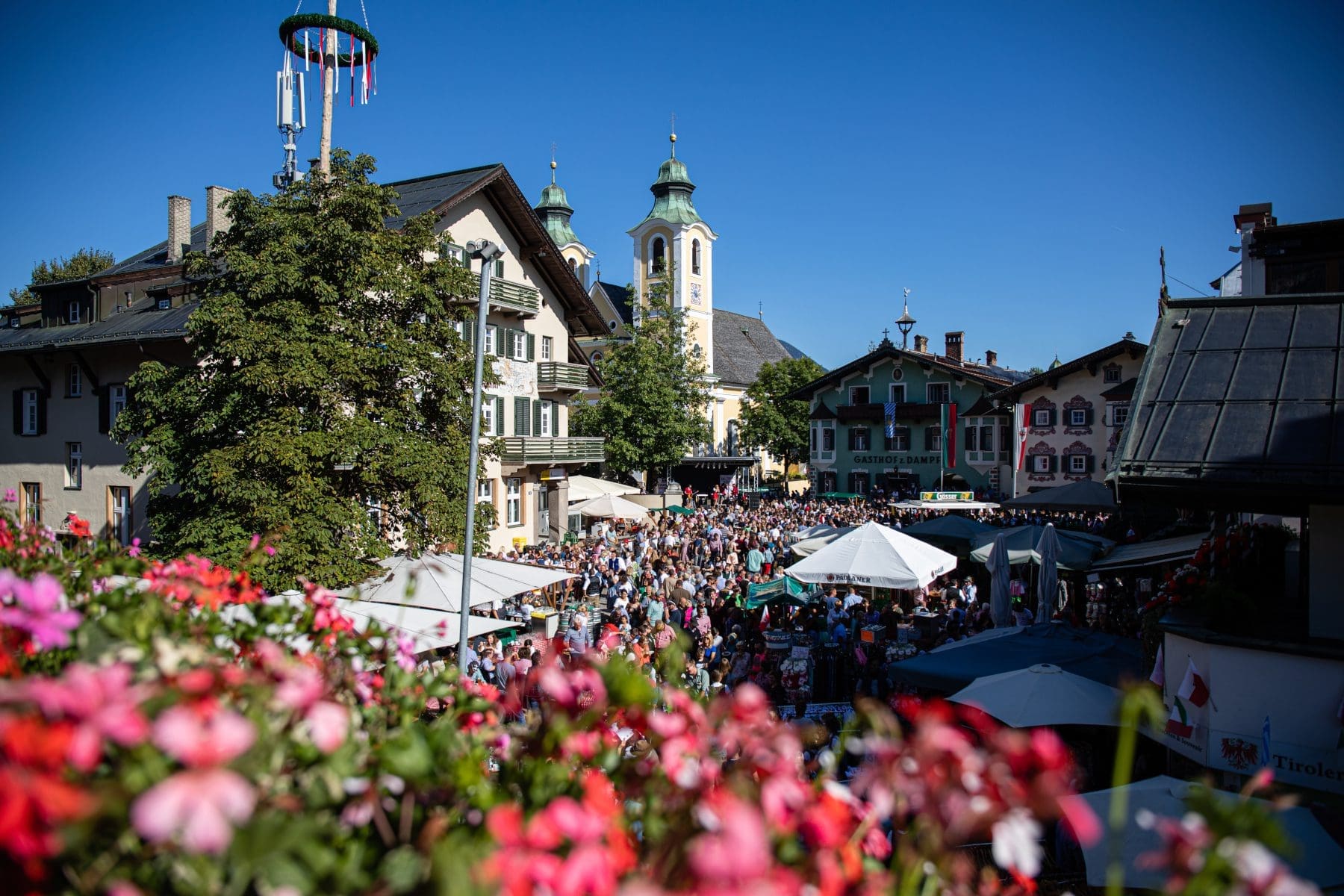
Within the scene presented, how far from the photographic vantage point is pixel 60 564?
4.19 metres

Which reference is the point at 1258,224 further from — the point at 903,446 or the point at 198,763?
the point at 903,446

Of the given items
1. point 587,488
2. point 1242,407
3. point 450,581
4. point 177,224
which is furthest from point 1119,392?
point 177,224

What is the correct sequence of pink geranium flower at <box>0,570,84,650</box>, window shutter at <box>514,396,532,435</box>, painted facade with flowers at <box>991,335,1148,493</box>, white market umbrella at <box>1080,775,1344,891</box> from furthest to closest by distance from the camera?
painted facade with flowers at <box>991,335,1148,493</box> < window shutter at <box>514,396,532,435</box> < white market umbrella at <box>1080,775,1344,891</box> < pink geranium flower at <box>0,570,84,650</box>

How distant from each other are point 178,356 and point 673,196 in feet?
169

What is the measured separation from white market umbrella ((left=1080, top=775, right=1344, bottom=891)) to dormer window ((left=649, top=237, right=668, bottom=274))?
6476 centimetres

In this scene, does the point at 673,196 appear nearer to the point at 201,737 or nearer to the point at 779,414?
the point at 779,414

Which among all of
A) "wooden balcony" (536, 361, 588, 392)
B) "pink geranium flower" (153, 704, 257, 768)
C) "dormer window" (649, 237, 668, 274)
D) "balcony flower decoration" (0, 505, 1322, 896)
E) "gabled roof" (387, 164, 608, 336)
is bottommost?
"balcony flower decoration" (0, 505, 1322, 896)

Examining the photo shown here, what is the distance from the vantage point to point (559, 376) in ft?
106

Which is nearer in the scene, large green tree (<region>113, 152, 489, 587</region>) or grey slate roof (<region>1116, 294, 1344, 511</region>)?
grey slate roof (<region>1116, 294, 1344, 511</region>)

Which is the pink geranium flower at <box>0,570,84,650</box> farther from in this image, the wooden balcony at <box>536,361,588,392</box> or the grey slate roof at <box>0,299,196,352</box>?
the wooden balcony at <box>536,361,588,392</box>

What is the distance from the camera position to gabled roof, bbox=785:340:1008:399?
5062 cm

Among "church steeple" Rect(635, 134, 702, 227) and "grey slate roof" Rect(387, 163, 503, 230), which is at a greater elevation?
"church steeple" Rect(635, 134, 702, 227)

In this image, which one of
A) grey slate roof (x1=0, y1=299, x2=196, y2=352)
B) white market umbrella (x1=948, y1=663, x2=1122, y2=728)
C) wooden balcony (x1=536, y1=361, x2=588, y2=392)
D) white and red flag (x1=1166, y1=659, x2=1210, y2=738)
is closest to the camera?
white and red flag (x1=1166, y1=659, x2=1210, y2=738)

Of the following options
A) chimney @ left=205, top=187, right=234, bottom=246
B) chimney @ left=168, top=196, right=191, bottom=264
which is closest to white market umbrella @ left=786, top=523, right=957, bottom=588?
chimney @ left=205, top=187, right=234, bottom=246
